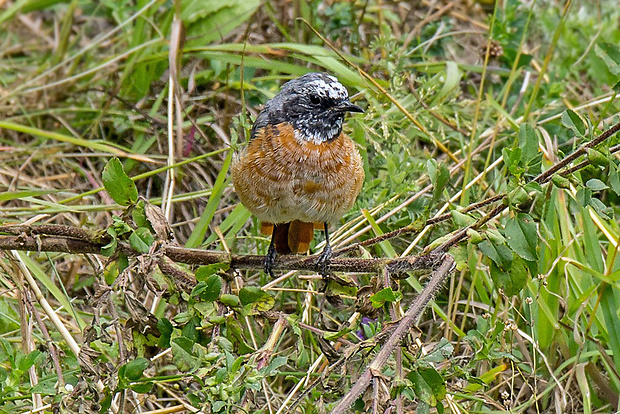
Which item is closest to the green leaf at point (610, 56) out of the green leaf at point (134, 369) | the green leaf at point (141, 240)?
the green leaf at point (141, 240)

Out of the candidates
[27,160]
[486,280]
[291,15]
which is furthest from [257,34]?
[486,280]

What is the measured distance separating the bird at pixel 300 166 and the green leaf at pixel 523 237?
83cm

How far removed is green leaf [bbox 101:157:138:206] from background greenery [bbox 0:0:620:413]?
0.02 metres

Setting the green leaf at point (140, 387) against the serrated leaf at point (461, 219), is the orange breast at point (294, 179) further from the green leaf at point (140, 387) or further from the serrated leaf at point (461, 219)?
the green leaf at point (140, 387)

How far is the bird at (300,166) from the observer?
3244 mm

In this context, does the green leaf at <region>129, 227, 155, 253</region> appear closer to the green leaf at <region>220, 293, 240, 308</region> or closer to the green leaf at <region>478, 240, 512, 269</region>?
the green leaf at <region>220, 293, 240, 308</region>

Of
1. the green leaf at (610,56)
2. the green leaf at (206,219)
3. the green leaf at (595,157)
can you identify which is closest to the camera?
the green leaf at (595,157)

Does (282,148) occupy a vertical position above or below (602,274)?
above

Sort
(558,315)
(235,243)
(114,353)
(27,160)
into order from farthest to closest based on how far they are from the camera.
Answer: (27,160) → (235,243) → (558,315) → (114,353)

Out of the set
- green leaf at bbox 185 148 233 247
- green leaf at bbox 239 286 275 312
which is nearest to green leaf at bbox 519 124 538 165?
green leaf at bbox 239 286 275 312

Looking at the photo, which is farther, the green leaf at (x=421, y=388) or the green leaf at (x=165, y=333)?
the green leaf at (x=165, y=333)

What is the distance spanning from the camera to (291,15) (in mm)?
→ 5129

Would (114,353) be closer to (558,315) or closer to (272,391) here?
(272,391)

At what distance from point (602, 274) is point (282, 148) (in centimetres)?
136
